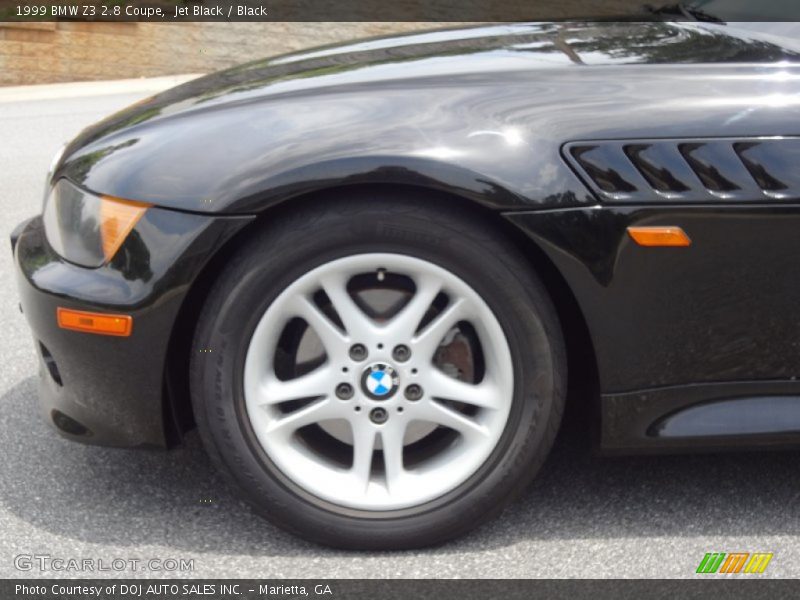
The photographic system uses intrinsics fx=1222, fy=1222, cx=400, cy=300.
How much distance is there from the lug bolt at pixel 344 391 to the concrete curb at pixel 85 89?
11.3 meters

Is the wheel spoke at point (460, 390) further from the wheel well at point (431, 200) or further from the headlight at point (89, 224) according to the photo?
the headlight at point (89, 224)

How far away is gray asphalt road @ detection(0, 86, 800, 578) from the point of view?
282 cm

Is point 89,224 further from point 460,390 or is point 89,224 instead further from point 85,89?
point 85,89

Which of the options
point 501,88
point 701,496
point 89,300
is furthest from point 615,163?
point 89,300

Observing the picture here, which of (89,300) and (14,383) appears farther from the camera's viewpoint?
(14,383)

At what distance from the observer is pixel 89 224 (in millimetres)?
2859

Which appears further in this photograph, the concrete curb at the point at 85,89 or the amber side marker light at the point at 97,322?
the concrete curb at the point at 85,89

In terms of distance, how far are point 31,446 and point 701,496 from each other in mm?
1885

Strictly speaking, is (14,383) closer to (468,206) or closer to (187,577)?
(187,577)

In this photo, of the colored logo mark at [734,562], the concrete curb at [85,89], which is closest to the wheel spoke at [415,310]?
the colored logo mark at [734,562]

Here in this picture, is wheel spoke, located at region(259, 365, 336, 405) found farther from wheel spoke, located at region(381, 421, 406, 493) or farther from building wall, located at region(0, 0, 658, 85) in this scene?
building wall, located at region(0, 0, 658, 85)

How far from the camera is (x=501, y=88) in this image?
282cm

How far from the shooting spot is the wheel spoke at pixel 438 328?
2795 mm

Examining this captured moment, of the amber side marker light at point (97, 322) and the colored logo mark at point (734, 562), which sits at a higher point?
the amber side marker light at point (97, 322)
